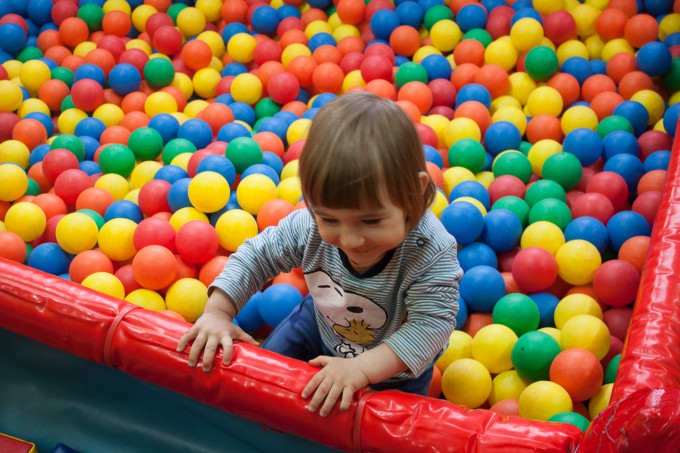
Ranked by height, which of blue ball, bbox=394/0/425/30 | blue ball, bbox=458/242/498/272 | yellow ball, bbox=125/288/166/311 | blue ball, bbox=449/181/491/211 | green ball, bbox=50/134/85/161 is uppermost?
blue ball, bbox=394/0/425/30

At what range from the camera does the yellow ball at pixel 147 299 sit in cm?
154

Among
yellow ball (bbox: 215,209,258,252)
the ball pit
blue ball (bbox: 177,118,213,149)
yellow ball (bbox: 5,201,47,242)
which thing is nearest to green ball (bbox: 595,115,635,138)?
the ball pit

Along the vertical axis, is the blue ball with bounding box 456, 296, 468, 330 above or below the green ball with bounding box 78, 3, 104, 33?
below

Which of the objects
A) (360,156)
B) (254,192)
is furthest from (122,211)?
(360,156)

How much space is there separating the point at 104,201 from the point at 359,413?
1.03 meters

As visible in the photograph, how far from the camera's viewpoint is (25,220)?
1.69 meters

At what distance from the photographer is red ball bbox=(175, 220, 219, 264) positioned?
5.21ft

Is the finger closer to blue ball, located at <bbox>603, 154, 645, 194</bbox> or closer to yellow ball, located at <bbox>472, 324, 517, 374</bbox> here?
yellow ball, located at <bbox>472, 324, 517, 374</bbox>

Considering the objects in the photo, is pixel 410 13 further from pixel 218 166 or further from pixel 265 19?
pixel 218 166

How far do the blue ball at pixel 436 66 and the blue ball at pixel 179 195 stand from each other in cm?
78

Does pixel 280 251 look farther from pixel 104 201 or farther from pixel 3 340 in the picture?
pixel 104 201

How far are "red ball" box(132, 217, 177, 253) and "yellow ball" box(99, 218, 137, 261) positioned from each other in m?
0.02

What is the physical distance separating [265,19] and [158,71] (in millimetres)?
397

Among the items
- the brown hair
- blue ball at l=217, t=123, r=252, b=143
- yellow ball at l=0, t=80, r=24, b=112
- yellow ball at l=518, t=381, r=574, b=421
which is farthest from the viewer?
yellow ball at l=0, t=80, r=24, b=112
